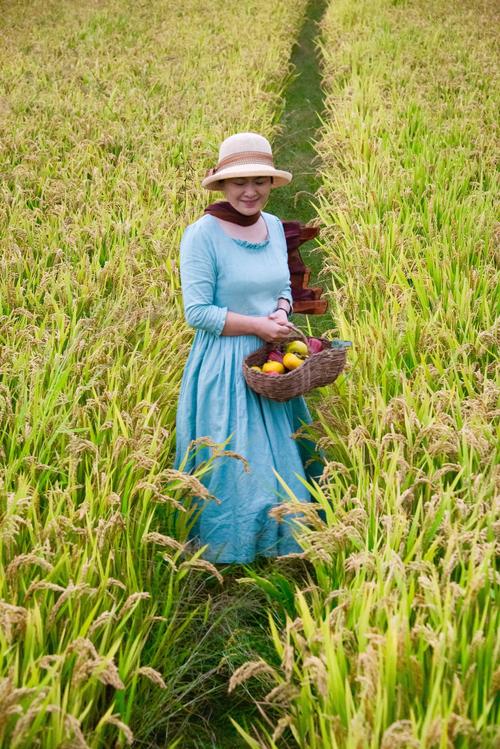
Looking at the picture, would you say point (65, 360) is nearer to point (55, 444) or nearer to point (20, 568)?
point (55, 444)

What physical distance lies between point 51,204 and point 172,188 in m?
0.91

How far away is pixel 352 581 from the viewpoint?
203 cm

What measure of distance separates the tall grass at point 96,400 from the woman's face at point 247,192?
30.3 inches

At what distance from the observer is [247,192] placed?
2.72 metres

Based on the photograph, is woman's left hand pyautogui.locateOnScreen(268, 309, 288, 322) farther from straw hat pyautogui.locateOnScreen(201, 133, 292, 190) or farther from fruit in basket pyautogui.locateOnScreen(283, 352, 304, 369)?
straw hat pyautogui.locateOnScreen(201, 133, 292, 190)

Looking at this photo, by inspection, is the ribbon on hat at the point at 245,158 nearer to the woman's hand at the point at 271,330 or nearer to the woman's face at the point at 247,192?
the woman's face at the point at 247,192

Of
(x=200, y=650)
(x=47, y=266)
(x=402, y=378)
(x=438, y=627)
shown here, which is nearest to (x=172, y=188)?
(x=47, y=266)

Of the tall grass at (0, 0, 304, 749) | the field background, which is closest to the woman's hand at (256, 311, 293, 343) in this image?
the field background

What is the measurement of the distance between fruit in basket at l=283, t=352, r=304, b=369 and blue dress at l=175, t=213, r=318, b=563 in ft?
0.63

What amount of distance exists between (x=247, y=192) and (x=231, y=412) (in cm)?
80

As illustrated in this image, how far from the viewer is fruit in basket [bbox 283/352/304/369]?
8.79 feet

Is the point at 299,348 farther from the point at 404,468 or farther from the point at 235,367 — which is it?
the point at 404,468

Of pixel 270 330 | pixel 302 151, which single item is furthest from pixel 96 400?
pixel 302 151

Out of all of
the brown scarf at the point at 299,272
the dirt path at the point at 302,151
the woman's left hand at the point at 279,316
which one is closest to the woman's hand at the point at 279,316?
the woman's left hand at the point at 279,316
